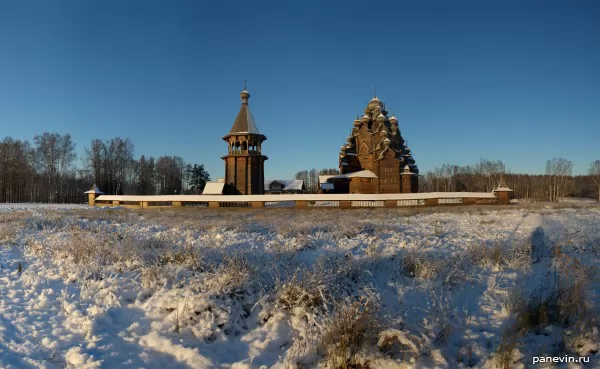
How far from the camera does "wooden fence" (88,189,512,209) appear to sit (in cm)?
2372

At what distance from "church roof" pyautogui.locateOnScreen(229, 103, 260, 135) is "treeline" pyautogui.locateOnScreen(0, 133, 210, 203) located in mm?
27607

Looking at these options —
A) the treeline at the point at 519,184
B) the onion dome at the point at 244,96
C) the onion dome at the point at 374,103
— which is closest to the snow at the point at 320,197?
the onion dome at the point at 244,96

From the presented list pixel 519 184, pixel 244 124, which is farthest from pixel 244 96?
pixel 519 184

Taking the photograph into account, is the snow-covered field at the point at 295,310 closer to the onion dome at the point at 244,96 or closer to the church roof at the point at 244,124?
the church roof at the point at 244,124

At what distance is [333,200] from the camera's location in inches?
934

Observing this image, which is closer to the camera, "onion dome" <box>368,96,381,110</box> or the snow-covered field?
the snow-covered field

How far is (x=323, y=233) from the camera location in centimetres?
888

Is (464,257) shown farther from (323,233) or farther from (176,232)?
(176,232)

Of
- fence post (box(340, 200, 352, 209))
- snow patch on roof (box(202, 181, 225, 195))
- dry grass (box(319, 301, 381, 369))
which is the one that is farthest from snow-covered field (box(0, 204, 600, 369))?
snow patch on roof (box(202, 181, 225, 195))

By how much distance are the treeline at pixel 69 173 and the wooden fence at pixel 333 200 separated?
90.7 feet

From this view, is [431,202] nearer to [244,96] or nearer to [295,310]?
[244,96]

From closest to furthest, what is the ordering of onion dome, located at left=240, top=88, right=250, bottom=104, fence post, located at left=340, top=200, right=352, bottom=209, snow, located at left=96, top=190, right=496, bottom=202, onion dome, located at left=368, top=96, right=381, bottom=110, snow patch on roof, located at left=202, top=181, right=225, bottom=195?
snow, located at left=96, top=190, right=496, bottom=202 → fence post, located at left=340, top=200, right=352, bottom=209 → snow patch on roof, located at left=202, top=181, right=225, bottom=195 → onion dome, located at left=240, top=88, right=250, bottom=104 → onion dome, located at left=368, top=96, right=381, bottom=110

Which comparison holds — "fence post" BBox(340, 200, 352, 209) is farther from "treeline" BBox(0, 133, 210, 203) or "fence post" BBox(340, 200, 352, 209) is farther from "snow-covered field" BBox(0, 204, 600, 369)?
"treeline" BBox(0, 133, 210, 203)

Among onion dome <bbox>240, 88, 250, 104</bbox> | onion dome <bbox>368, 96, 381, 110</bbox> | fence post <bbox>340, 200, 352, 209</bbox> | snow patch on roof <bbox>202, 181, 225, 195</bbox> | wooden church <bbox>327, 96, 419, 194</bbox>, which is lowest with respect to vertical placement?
fence post <bbox>340, 200, 352, 209</bbox>
